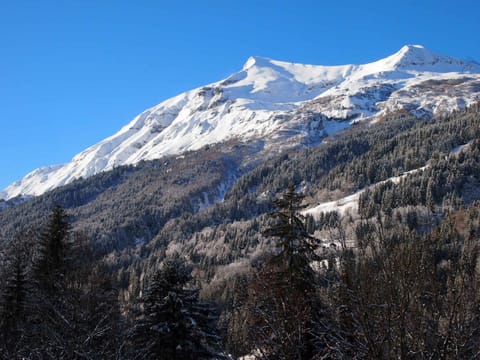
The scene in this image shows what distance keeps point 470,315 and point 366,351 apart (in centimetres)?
229

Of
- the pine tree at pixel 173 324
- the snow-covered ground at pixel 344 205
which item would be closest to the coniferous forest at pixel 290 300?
the pine tree at pixel 173 324

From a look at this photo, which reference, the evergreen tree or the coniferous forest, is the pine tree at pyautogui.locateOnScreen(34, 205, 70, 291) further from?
the evergreen tree

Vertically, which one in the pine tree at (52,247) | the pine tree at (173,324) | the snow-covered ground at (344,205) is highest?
the pine tree at (52,247)

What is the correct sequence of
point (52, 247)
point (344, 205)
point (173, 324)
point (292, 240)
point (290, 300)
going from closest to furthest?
point (290, 300), point (173, 324), point (292, 240), point (52, 247), point (344, 205)

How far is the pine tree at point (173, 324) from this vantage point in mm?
21797

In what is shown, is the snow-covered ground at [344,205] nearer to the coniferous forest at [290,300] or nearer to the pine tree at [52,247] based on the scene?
the coniferous forest at [290,300]

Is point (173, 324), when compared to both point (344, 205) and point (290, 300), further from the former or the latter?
point (344, 205)

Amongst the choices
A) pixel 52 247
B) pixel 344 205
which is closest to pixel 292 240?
pixel 52 247

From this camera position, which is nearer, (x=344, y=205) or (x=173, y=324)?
(x=173, y=324)

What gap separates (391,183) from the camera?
18425 cm

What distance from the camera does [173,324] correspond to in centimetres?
2209

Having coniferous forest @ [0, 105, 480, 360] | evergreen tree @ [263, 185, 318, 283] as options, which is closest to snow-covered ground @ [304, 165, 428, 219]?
coniferous forest @ [0, 105, 480, 360]

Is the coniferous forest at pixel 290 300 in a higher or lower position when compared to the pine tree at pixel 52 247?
lower

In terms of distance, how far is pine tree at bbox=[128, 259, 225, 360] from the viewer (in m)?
21.8
